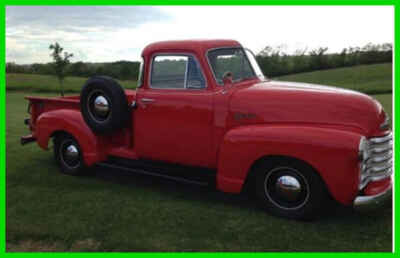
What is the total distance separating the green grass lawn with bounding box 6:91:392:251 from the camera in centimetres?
397

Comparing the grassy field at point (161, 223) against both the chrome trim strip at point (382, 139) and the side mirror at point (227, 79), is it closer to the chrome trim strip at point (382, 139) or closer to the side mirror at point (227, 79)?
the chrome trim strip at point (382, 139)

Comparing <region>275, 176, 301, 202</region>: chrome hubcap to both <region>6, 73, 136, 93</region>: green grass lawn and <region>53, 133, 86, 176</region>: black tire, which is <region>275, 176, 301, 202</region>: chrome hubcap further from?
<region>6, 73, 136, 93</region>: green grass lawn

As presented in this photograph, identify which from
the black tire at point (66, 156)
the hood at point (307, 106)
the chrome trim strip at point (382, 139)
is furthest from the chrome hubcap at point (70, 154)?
the chrome trim strip at point (382, 139)

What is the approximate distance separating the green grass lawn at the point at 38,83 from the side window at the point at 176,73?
22566 millimetres

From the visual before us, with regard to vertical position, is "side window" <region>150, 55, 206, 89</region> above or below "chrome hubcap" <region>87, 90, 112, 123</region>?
above

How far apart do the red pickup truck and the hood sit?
0.01m

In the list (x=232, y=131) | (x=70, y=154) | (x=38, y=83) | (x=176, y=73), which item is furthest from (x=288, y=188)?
(x=38, y=83)

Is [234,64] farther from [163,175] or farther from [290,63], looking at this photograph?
[290,63]

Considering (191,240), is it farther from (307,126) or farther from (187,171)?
(307,126)

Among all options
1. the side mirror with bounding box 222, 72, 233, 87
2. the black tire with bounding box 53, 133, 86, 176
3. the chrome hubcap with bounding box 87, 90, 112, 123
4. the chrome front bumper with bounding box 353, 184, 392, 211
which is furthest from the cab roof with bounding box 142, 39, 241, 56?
the chrome front bumper with bounding box 353, 184, 392, 211

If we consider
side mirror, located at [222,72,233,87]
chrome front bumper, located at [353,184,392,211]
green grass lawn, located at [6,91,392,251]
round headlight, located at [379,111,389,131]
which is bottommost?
green grass lawn, located at [6,91,392,251]

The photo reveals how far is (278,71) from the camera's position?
19.3 m

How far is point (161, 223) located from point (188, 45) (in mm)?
2400

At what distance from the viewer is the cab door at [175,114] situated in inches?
199
